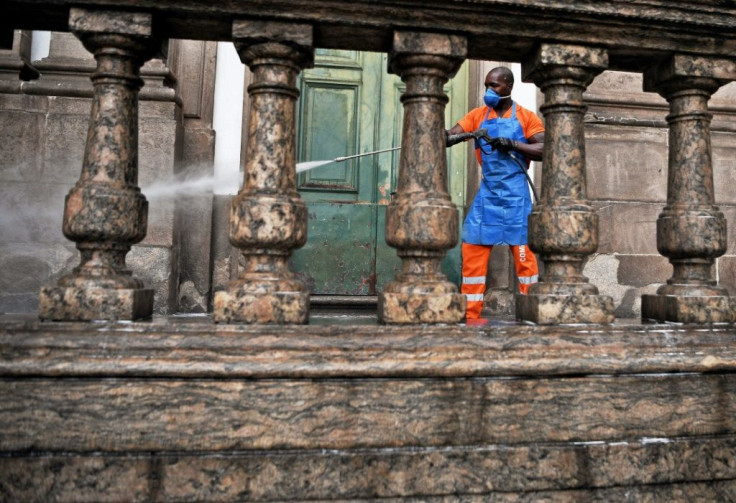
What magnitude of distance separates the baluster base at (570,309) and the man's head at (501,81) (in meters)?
2.42

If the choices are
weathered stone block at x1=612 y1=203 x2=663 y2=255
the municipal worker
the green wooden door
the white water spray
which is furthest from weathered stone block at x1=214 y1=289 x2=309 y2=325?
weathered stone block at x1=612 y1=203 x2=663 y2=255

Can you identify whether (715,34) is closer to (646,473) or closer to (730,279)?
(646,473)

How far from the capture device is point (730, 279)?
526 cm

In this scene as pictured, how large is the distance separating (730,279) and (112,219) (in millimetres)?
5441

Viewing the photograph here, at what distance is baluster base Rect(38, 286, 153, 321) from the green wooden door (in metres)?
3.36

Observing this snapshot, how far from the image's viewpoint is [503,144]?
3898mm

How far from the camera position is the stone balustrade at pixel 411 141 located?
198 cm

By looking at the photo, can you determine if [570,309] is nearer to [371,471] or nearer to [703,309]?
[703,309]

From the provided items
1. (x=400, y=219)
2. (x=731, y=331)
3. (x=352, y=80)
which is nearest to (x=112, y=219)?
(x=400, y=219)

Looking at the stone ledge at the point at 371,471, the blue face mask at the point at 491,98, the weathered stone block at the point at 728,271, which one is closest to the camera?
the stone ledge at the point at 371,471

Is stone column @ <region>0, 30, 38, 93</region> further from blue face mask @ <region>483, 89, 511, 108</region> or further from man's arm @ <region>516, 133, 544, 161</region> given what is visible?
man's arm @ <region>516, 133, 544, 161</region>

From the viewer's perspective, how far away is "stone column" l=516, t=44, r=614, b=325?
6.93ft

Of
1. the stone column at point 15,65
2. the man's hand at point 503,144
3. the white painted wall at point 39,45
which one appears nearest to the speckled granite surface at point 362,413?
the man's hand at point 503,144

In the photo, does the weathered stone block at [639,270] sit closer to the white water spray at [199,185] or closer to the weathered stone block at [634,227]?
the weathered stone block at [634,227]
